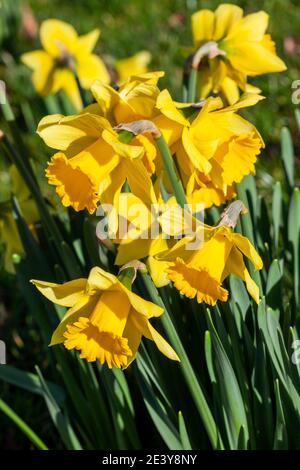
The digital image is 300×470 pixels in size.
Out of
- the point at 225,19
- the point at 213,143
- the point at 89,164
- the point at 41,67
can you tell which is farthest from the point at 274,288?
the point at 41,67

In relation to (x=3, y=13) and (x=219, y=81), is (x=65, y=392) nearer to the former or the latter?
(x=219, y=81)

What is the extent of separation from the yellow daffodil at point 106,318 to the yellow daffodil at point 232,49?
26.4 inches

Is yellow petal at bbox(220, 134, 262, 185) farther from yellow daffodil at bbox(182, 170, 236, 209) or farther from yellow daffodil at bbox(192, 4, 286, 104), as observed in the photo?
yellow daffodil at bbox(192, 4, 286, 104)

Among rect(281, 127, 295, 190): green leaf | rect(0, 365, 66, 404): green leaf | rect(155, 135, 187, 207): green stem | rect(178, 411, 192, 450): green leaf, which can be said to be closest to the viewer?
rect(155, 135, 187, 207): green stem

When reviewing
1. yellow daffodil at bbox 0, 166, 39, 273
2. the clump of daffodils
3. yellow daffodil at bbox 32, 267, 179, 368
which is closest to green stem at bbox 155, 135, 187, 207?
the clump of daffodils

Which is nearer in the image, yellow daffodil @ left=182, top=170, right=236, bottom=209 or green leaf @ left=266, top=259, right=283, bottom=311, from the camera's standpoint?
yellow daffodil @ left=182, top=170, right=236, bottom=209

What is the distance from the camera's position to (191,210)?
1.46m

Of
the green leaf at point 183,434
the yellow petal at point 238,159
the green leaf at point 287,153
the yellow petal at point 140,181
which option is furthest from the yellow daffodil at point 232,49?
the green leaf at point 183,434

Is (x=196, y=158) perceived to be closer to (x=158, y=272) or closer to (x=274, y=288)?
(x=158, y=272)

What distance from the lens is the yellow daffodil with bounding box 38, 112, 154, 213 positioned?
4.42ft

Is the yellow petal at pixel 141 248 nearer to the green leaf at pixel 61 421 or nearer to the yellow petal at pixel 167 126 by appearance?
the yellow petal at pixel 167 126

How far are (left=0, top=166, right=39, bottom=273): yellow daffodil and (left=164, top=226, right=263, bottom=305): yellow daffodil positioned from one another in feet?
2.27

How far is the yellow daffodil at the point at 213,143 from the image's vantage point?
138cm

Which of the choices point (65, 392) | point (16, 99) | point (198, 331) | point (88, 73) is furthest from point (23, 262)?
point (16, 99)
